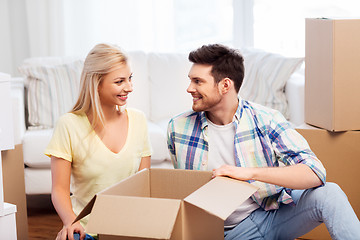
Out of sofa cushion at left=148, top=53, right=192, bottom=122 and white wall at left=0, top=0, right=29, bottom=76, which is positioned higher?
white wall at left=0, top=0, right=29, bottom=76

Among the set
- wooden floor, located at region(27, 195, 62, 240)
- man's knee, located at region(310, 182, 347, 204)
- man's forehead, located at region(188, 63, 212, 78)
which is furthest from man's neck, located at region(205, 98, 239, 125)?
wooden floor, located at region(27, 195, 62, 240)

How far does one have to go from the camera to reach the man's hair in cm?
185

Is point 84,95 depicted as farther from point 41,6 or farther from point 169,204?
point 41,6

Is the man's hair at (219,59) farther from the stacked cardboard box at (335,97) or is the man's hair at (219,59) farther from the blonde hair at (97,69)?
the stacked cardboard box at (335,97)

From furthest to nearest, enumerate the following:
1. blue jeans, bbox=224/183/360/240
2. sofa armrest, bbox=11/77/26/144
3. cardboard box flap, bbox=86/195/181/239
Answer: sofa armrest, bbox=11/77/26/144, blue jeans, bbox=224/183/360/240, cardboard box flap, bbox=86/195/181/239

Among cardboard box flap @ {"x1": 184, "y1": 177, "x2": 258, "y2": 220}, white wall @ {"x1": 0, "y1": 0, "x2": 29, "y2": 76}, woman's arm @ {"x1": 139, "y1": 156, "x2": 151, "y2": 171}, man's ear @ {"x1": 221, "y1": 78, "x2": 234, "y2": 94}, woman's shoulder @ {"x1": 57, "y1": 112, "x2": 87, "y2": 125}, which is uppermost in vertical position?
white wall @ {"x1": 0, "y1": 0, "x2": 29, "y2": 76}

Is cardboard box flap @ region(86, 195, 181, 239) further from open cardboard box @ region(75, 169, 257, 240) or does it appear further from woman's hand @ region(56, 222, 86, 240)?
woman's hand @ region(56, 222, 86, 240)

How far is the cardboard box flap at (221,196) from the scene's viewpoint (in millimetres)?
1290

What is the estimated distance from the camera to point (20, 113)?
2814mm

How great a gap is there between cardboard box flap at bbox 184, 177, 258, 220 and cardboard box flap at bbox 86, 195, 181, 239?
65 millimetres

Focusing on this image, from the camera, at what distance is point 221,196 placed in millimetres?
1365

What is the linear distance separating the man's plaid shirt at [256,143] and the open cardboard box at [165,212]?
1.07 feet

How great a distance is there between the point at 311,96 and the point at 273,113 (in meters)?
0.63

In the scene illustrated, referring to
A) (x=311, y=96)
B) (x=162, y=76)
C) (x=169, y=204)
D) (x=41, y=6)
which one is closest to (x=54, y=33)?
(x=41, y=6)
